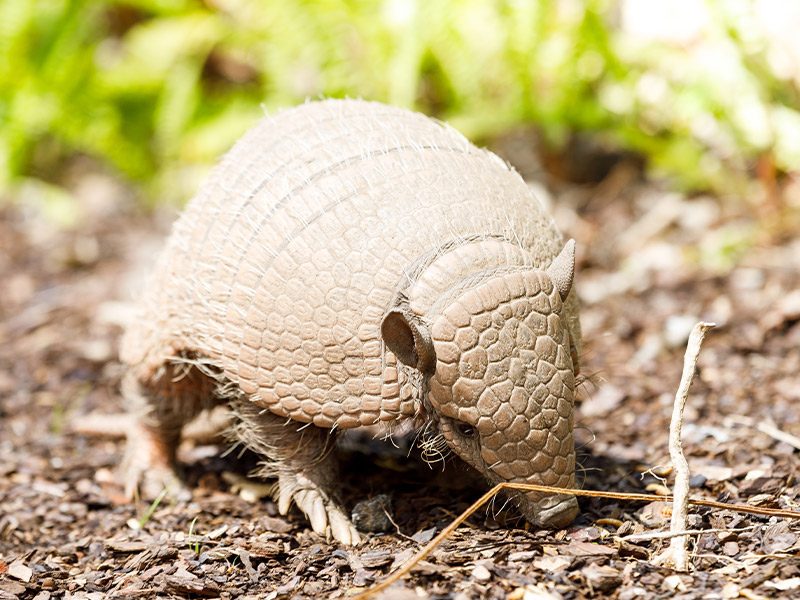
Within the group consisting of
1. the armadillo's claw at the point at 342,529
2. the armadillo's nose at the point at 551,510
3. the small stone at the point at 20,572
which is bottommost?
the small stone at the point at 20,572

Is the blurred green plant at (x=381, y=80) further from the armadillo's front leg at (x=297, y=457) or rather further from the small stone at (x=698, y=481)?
the armadillo's front leg at (x=297, y=457)

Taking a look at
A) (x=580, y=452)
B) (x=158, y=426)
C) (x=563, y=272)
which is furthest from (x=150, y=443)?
(x=563, y=272)

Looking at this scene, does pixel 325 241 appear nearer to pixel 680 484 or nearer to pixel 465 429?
pixel 465 429

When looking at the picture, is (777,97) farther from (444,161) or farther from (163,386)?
(163,386)

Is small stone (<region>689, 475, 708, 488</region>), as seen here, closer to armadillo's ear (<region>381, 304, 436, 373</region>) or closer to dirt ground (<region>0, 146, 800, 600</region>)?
dirt ground (<region>0, 146, 800, 600</region>)

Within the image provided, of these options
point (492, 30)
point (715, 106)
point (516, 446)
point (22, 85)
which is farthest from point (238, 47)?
point (516, 446)

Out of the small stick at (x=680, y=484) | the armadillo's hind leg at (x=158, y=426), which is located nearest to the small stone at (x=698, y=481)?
the small stick at (x=680, y=484)
